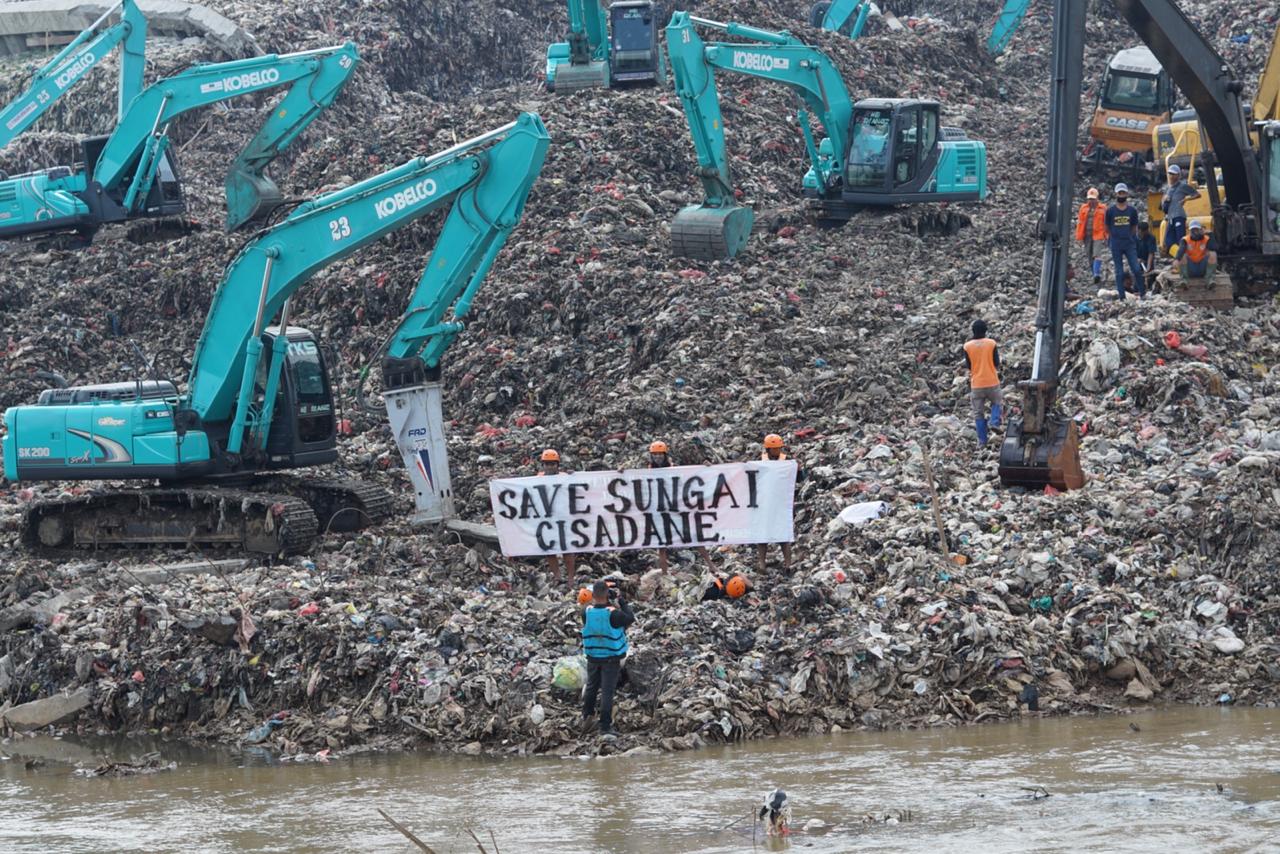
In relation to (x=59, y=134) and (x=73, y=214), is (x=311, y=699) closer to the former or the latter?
(x=73, y=214)

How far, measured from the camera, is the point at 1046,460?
576 inches

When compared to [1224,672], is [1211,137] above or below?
above

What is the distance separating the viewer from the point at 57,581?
51.4ft

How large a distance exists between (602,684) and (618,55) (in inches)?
753

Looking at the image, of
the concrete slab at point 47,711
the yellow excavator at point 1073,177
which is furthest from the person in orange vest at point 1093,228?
the concrete slab at point 47,711

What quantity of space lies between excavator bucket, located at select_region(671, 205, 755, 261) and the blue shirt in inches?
177

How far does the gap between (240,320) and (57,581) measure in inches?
110

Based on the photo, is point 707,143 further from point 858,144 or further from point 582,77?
point 582,77

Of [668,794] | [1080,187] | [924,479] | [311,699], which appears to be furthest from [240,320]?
[1080,187]

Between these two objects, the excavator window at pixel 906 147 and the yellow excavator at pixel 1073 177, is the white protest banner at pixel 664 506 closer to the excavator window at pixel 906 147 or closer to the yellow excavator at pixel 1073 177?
the yellow excavator at pixel 1073 177

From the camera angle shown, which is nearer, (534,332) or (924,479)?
(924,479)

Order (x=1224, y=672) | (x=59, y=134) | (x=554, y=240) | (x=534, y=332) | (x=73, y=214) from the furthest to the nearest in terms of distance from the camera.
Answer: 1. (x=59, y=134)
2. (x=73, y=214)
3. (x=554, y=240)
4. (x=534, y=332)
5. (x=1224, y=672)

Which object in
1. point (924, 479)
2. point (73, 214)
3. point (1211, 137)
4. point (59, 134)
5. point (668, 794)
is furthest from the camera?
point (59, 134)

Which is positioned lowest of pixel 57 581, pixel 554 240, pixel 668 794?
pixel 668 794
